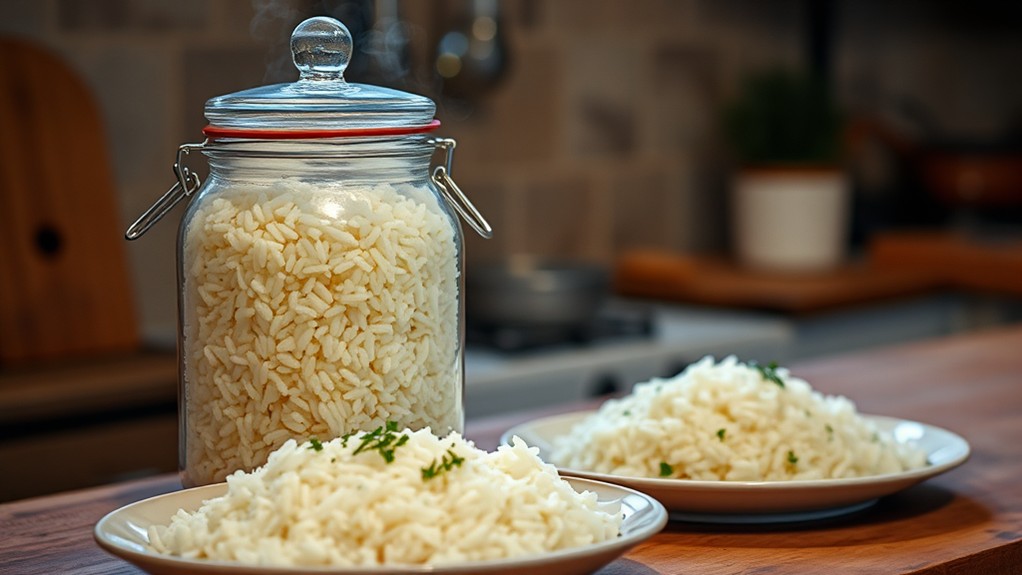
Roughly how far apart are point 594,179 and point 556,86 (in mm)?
225

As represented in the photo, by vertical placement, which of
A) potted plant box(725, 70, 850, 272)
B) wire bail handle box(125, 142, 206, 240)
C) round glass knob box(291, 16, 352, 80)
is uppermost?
round glass knob box(291, 16, 352, 80)

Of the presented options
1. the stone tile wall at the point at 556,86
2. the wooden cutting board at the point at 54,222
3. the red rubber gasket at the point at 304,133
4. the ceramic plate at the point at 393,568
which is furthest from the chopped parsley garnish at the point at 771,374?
the stone tile wall at the point at 556,86

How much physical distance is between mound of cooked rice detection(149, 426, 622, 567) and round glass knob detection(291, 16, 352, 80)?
27 centimetres

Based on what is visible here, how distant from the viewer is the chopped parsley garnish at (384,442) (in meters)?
0.73

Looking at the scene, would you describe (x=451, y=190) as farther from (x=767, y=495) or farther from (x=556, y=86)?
(x=556, y=86)

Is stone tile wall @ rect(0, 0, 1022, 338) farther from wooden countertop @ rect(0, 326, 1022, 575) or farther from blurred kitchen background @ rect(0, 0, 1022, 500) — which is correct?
wooden countertop @ rect(0, 326, 1022, 575)

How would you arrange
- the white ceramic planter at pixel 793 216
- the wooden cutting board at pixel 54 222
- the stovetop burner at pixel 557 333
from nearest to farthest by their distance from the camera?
the wooden cutting board at pixel 54 222
the stovetop burner at pixel 557 333
the white ceramic planter at pixel 793 216

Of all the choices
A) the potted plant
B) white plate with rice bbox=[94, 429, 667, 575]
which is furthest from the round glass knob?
the potted plant

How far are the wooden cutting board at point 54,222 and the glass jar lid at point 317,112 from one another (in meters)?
1.20

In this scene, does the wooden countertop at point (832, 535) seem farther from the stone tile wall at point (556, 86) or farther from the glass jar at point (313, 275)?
the stone tile wall at point (556, 86)

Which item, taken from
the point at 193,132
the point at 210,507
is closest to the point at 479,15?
the point at 193,132

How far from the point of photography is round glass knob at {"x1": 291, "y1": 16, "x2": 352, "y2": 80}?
89 centimetres

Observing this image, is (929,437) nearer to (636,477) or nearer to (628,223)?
(636,477)

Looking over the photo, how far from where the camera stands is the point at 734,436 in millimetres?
919
